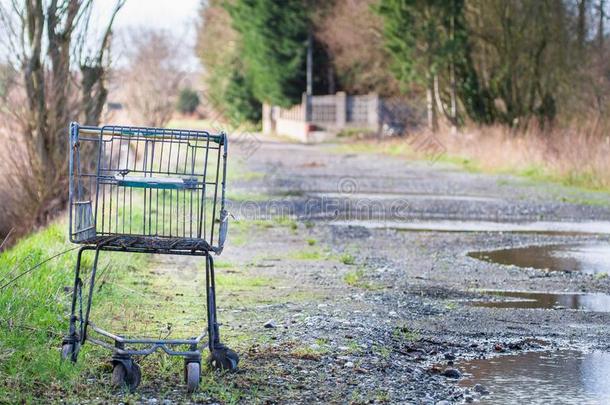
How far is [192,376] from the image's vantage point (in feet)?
22.2

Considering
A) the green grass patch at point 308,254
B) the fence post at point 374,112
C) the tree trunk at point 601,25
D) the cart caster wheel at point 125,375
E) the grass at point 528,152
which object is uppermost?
the tree trunk at point 601,25

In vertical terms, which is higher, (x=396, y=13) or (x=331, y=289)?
(x=396, y=13)

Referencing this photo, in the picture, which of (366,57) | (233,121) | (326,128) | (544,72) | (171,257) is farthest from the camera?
(233,121)

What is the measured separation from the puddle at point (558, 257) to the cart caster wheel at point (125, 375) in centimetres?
778

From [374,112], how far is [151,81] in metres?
14.1

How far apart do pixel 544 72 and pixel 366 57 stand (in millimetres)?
15380

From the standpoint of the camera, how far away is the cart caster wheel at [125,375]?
673 cm

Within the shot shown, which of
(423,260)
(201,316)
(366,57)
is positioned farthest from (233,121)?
(201,316)

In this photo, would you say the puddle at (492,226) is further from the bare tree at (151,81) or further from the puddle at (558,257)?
the bare tree at (151,81)

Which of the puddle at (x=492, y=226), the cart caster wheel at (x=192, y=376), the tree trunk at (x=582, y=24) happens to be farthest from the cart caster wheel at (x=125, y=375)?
the tree trunk at (x=582, y=24)

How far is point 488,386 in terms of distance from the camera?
739 cm

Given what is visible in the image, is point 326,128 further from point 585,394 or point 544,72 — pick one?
point 585,394

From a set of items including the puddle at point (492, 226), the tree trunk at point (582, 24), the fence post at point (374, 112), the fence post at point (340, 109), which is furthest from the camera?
the fence post at point (340, 109)

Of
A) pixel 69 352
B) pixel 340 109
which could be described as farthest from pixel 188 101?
pixel 69 352
